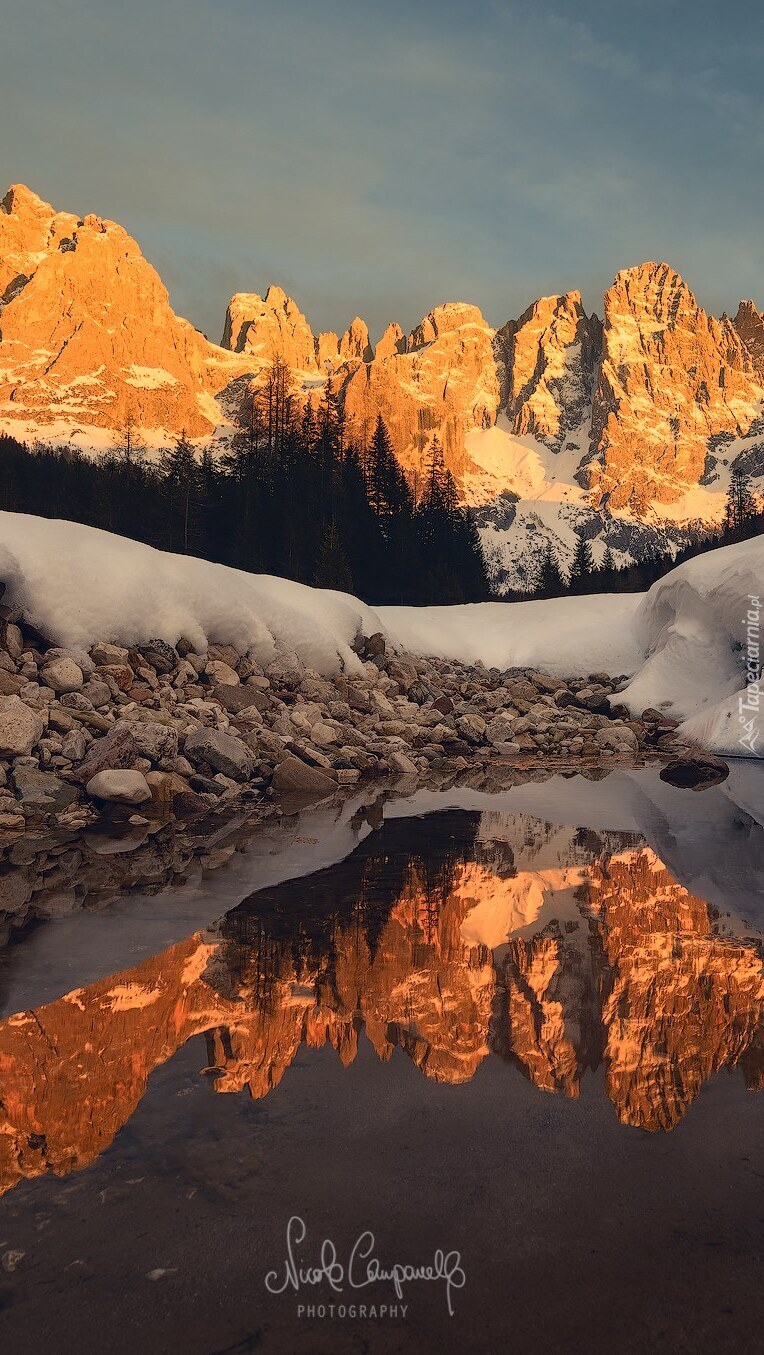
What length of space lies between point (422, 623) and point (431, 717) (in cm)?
989

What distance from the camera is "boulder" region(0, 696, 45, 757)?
10.5 metres

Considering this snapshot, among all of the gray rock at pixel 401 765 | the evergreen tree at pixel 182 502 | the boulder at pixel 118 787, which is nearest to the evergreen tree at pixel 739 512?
the evergreen tree at pixel 182 502

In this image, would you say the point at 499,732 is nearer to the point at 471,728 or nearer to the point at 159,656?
the point at 471,728

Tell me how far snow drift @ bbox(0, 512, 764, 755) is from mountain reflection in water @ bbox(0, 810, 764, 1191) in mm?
9563

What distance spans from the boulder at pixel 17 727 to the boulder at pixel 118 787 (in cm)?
103

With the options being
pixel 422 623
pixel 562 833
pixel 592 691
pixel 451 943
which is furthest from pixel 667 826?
pixel 422 623

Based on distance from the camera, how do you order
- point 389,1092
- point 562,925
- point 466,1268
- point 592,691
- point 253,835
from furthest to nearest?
point 592,691 → point 253,835 → point 562,925 → point 389,1092 → point 466,1268

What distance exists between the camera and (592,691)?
78.5ft

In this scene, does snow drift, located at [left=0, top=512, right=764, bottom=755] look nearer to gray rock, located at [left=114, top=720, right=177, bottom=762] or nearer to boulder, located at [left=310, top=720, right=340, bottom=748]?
boulder, located at [left=310, top=720, right=340, bottom=748]

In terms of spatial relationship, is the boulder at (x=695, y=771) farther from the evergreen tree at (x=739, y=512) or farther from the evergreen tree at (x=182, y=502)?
the evergreen tree at (x=739, y=512)

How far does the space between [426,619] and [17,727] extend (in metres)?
20.1

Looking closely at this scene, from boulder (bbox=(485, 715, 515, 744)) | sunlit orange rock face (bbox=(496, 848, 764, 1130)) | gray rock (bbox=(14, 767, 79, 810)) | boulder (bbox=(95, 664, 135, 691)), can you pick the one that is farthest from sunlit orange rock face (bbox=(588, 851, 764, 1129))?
→ boulder (bbox=(485, 715, 515, 744))

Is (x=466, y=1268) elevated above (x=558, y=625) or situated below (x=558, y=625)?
below

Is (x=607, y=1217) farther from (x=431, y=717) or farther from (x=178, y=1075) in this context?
(x=431, y=717)
